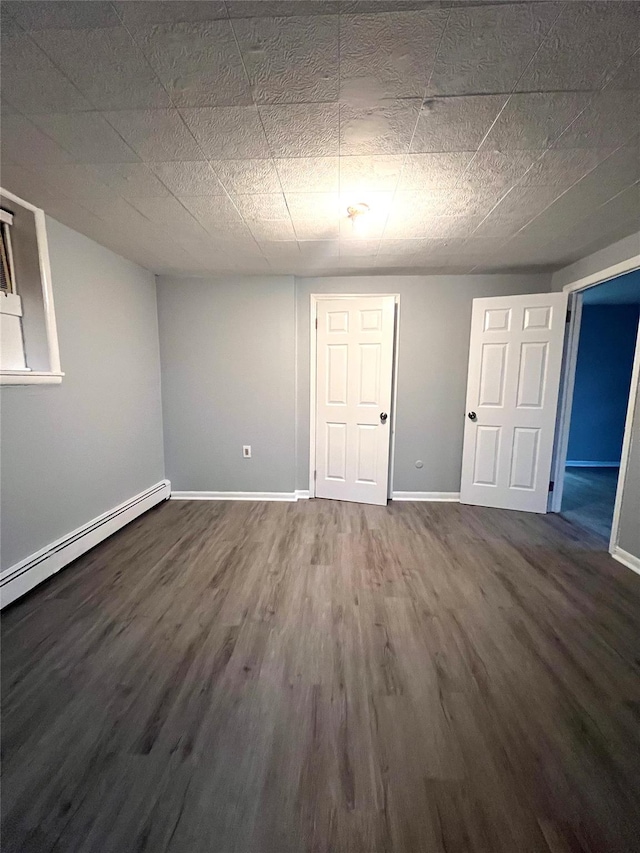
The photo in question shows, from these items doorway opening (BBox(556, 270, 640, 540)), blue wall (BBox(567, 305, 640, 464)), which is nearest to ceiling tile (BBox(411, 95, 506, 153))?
doorway opening (BBox(556, 270, 640, 540))

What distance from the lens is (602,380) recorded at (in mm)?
4766

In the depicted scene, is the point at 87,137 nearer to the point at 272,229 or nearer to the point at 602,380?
the point at 272,229

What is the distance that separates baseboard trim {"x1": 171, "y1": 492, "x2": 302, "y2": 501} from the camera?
340 cm

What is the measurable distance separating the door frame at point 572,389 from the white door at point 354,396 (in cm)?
161

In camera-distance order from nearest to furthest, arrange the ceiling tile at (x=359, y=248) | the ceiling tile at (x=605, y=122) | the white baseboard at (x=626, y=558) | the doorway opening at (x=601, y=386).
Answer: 1. the ceiling tile at (x=605, y=122)
2. the white baseboard at (x=626, y=558)
3. the ceiling tile at (x=359, y=248)
4. the doorway opening at (x=601, y=386)

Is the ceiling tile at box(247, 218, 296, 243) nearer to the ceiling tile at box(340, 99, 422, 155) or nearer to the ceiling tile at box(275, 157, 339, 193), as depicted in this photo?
the ceiling tile at box(275, 157, 339, 193)

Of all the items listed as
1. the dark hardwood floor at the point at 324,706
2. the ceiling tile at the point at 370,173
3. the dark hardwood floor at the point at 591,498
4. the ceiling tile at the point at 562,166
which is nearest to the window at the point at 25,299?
the dark hardwood floor at the point at 324,706

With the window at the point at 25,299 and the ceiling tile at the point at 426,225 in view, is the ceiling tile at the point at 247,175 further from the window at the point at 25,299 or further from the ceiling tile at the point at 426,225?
the window at the point at 25,299

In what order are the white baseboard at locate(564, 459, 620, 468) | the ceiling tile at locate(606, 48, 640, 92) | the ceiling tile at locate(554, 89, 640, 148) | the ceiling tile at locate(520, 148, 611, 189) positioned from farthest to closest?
1. the white baseboard at locate(564, 459, 620, 468)
2. the ceiling tile at locate(520, 148, 611, 189)
3. the ceiling tile at locate(554, 89, 640, 148)
4. the ceiling tile at locate(606, 48, 640, 92)

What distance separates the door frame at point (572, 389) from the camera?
2295mm

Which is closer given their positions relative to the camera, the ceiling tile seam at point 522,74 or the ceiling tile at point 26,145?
the ceiling tile seam at point 522,74

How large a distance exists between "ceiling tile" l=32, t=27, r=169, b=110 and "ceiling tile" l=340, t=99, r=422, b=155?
688 mm

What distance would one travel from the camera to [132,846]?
2.86 feet

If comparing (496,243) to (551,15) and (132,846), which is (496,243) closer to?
(551,15)
